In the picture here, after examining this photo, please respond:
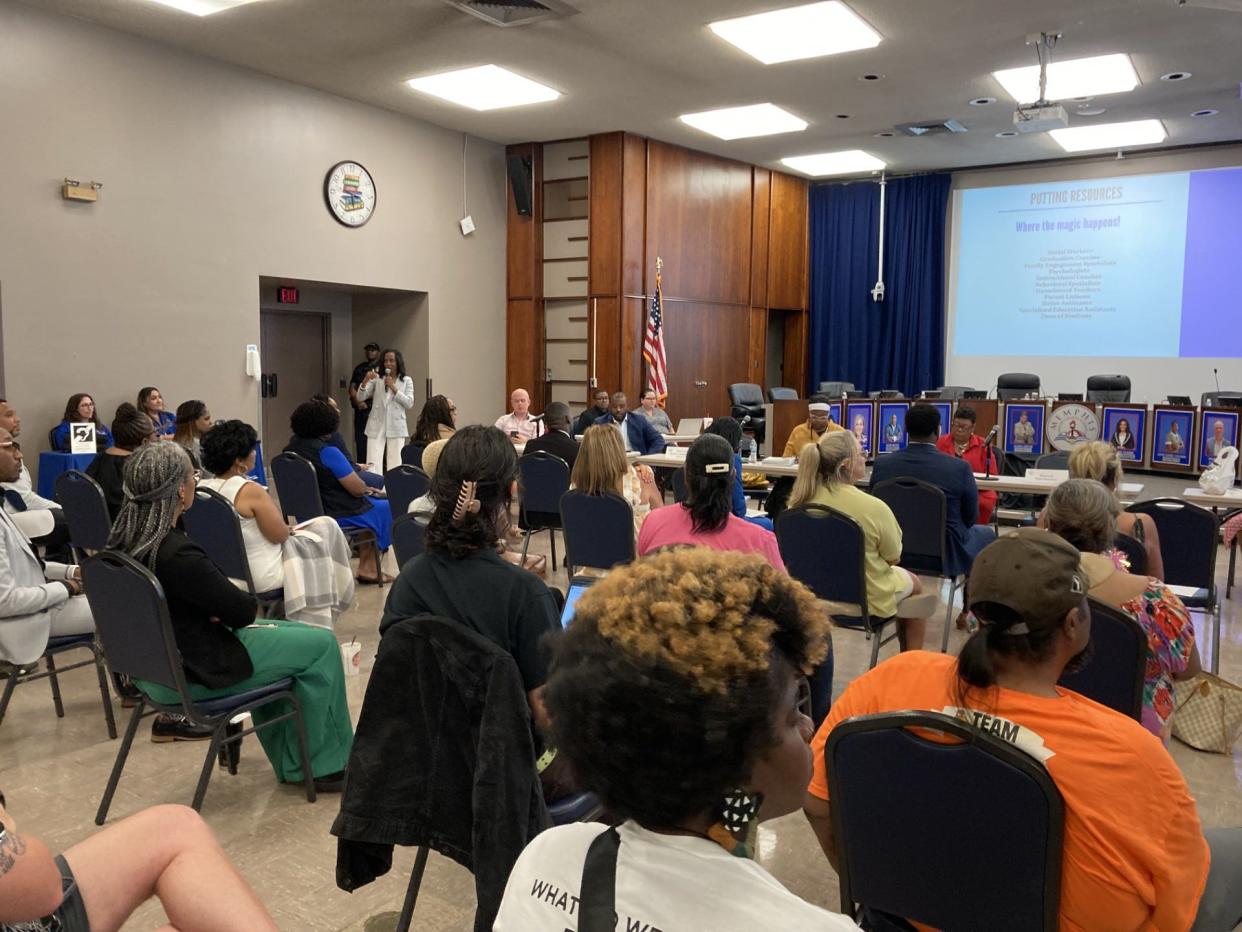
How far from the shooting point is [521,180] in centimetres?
1130

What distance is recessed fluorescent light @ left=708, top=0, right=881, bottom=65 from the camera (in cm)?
713

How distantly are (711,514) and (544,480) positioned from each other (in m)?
2.69

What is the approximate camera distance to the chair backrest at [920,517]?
4.54m

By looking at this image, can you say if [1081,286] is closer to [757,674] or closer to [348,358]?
[348,358]

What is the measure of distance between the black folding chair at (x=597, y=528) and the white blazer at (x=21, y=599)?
81.7 inches

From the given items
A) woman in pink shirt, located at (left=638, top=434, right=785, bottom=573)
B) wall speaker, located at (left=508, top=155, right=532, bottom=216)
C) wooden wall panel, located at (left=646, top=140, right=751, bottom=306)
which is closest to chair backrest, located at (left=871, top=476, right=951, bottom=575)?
woman in pink shirt, located at (left=638, top=434, right=785, bottom=573)

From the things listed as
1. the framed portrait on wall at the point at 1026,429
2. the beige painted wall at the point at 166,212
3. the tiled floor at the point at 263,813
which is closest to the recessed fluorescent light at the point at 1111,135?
the framed portrait on wall at the point at 1026,429

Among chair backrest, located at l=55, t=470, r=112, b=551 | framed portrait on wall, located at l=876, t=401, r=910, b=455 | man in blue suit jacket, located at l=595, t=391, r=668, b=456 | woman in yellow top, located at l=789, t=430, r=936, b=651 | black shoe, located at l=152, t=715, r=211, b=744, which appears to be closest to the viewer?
black shoe, located at l=152, t=715, r=211, b=744

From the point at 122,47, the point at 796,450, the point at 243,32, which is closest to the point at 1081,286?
the point at 796,450

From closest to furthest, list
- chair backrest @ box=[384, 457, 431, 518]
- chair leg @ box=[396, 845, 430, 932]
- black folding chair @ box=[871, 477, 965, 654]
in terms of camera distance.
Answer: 1. chair leg @ box=[396, 845, 430, 932]
2. black folding chair @ box=[871, 477, 965, 654]
3. chair backrest @ box=[384, 457, 431, 518]

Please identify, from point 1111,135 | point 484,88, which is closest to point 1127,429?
point 1111,135

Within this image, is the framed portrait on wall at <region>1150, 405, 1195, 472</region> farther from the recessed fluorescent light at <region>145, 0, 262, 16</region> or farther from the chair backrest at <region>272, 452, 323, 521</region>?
the recessed fluorescent light at <region>145, 0, 262, 16</region>

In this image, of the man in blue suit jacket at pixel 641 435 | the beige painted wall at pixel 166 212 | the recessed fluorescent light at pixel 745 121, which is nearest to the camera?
the beige painted wall at pixel 166 212

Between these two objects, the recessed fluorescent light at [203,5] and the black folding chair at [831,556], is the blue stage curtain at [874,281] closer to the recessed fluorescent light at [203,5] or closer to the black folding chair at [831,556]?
the recessed fluorescent light at [203,5]
